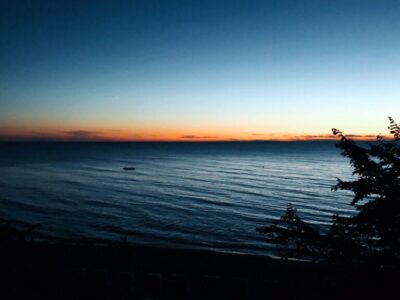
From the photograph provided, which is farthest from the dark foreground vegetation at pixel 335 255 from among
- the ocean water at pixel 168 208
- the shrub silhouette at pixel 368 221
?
the ocean water at pixel 168 208

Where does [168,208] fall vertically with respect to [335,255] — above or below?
below

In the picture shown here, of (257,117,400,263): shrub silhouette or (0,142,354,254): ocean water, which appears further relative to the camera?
(0,142,354,254): ocean water

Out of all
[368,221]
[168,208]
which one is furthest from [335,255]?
[168,208]

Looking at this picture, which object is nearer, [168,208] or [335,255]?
[335,255]

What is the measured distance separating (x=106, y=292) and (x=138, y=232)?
32896 millimetres

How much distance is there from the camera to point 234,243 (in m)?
35.2

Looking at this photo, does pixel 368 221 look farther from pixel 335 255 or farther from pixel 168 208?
pixel 168 208

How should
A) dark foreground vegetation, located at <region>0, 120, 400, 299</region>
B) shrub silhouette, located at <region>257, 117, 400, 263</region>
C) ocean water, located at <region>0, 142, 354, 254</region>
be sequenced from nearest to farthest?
dark foreground vegetation, located at <region>0, 120, 400, 299</region> → shrub silhouette, located at <region>257, 117, 400, 263</region> → ocean water, located at <region>0, 142, 354, 254</region>

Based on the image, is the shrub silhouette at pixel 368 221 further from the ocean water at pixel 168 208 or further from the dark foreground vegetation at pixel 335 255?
the ocean water at pixel 168 208

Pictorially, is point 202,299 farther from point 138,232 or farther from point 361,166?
point 138,232

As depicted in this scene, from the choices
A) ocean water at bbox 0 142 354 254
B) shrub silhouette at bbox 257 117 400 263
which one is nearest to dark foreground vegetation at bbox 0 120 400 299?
shrub silhouette at bbox 257 117 400 263

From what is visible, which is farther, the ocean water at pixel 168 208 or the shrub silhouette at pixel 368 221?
the ocean water at pixel 168 208

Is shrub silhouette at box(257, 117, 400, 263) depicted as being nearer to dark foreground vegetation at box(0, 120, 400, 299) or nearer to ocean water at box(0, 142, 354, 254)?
dark foreground vegetation at box(0, 120, 400, 299)

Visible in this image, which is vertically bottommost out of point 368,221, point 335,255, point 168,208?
point 168,208
